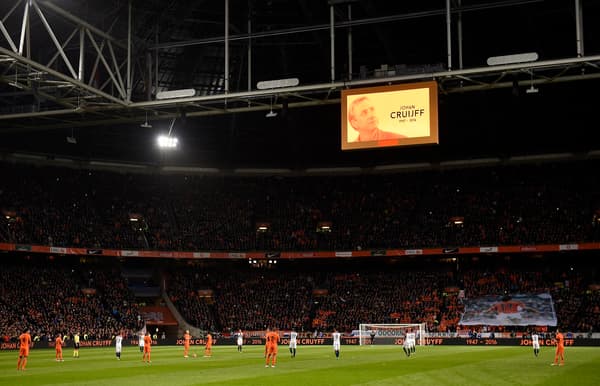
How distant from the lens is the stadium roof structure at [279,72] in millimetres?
31188

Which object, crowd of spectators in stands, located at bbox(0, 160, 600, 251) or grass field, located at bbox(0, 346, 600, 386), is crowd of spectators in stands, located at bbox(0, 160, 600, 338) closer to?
crowd of spectators in stands, located at bbox(0, 160, 600, 251)

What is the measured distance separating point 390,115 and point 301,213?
44.1m

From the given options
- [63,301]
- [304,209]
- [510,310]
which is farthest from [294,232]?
[63,301]

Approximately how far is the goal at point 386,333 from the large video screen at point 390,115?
100 feet

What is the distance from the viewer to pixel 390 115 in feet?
101

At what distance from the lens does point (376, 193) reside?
245ft

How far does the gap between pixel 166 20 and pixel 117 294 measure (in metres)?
35.5

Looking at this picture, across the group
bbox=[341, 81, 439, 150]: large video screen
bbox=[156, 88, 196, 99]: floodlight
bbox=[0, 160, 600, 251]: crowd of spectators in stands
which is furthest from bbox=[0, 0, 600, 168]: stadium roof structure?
bbox=[0, 160, 600, 251]: crowd of spectators in stands

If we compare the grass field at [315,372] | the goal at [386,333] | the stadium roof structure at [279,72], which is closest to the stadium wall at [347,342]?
the goal at [386,333]

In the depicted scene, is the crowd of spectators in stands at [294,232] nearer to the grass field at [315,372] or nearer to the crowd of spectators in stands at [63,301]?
the crowd of spectators in stands at [63,301]

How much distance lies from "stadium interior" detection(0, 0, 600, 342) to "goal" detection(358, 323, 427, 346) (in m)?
2.81

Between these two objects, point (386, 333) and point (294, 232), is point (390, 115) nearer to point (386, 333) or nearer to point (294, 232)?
point (386, 333)

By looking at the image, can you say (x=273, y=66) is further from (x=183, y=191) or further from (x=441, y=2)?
(x=183, y=191)

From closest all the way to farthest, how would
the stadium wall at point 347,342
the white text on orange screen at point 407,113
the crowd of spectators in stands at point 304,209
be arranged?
the white text on orange screen at point 407,113 < the stadium wall at point 347,342 < the crowd of spectators in stands at point 304,209
